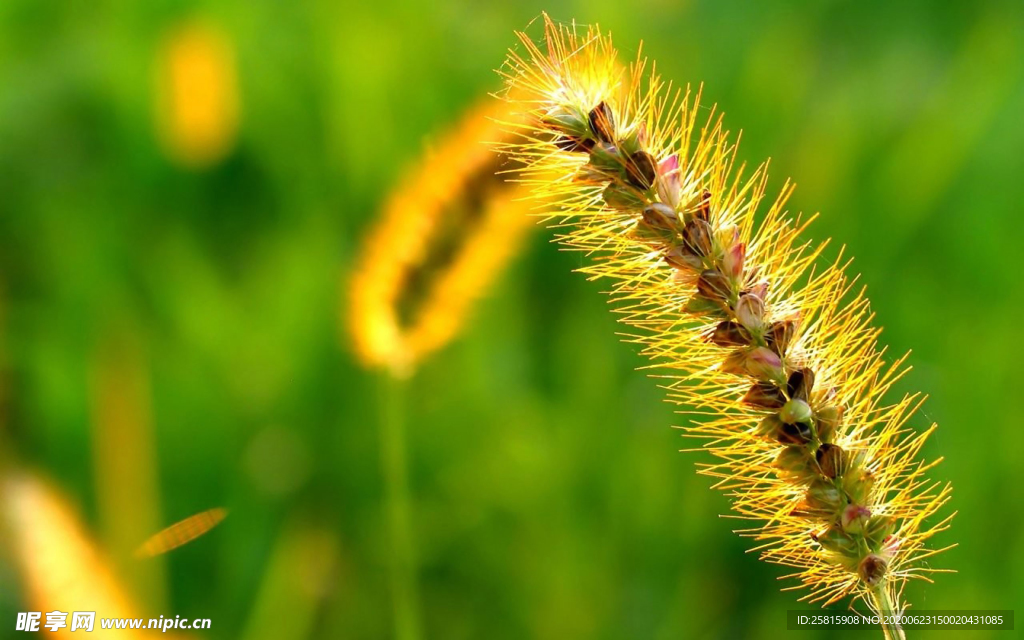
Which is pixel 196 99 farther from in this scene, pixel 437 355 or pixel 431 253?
pixel 431 253

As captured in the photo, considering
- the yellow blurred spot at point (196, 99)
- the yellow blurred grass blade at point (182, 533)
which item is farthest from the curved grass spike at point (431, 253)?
the yellow blurred spot at point (196, 99)

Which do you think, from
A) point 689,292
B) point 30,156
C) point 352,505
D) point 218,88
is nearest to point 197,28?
point 218,88

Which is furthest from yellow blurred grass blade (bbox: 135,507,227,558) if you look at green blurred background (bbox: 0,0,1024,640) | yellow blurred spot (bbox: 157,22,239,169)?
yellow blurred spot (bbox: 157,22,239,169)

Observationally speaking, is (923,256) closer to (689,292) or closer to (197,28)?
(197,28)

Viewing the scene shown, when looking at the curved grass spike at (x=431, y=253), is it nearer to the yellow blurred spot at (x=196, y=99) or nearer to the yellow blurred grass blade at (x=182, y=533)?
the yellow blurred grass blade at (x=182, y=533)

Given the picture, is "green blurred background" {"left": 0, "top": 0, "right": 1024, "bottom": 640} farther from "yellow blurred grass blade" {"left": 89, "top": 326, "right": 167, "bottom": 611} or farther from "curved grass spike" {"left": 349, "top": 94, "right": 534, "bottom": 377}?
"curved grass spike" {"left": 349, "top": 94, "right": 534, "bottom": 377}

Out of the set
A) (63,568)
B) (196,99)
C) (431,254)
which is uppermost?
(196,99)

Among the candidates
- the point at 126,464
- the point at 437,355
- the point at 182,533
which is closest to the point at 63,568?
the point at 182,533
